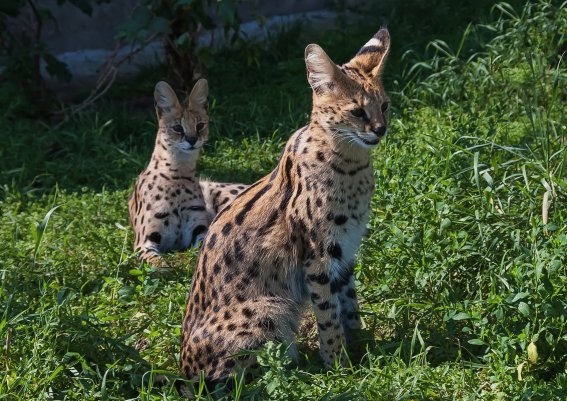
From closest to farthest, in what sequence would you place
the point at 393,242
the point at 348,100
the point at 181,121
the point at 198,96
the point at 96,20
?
1. the point at 348,100
2. the point at 393,242
3. the point at 181,121
4. the point at 198,96
5. the point at 96,20

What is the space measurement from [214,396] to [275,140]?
3.49m

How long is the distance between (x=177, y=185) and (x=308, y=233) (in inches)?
95.4

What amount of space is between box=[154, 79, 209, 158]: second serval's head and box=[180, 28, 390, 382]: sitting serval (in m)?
2.17

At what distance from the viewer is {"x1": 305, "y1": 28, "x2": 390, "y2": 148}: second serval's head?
4.73 meters

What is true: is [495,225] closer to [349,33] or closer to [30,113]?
[349,33]

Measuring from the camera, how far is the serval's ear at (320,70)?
4738 mm

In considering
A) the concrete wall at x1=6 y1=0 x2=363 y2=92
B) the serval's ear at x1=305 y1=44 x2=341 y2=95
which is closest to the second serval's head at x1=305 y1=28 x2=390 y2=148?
the serval's ear at x1=305 y1=44 x2=341 y2=95

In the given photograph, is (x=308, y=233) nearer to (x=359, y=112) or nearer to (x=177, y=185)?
(x=359, y=112)

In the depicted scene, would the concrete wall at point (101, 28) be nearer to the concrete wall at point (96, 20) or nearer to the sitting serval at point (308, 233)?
the concrete wall at point (96, 20)

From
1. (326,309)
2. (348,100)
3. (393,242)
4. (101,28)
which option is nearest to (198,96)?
(393,242)

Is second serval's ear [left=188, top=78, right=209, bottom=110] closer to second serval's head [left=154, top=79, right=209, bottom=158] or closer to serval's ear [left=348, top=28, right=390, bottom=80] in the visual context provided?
second serval's head [left=154, top=79, right=209, bottom=158]

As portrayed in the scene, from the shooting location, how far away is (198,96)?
7094 mm

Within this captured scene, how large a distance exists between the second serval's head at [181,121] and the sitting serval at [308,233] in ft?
7.10

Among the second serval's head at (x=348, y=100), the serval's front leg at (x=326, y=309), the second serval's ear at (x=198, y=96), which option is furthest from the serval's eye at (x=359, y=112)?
the second serval's ear at (x=198, y=96)
